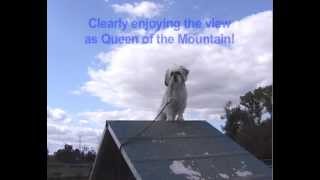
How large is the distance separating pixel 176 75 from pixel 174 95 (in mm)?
87

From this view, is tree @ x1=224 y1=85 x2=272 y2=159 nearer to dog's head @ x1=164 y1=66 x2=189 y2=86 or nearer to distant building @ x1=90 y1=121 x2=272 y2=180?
distant building @ x1=90 y1=121 x2=272 y2=180

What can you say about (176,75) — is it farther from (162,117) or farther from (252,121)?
(252,121)

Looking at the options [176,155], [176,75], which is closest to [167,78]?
[176,75]

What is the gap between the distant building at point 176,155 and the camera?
1.63m

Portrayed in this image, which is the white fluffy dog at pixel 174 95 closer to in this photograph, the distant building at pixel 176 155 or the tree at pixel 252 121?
the distant building at pixel 176 155

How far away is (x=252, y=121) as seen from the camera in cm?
167

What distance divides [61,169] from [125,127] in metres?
0.24

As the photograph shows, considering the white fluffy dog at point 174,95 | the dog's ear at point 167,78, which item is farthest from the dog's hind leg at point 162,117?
the dog's ear at point 167,78

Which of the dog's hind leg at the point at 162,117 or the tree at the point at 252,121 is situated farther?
the dog's hind leg at the point at 162,117

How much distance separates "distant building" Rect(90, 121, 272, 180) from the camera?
163 cm

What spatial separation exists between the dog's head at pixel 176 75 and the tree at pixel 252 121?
17cm
